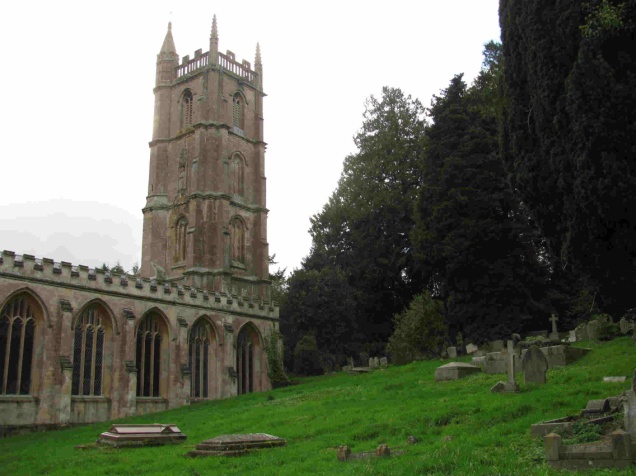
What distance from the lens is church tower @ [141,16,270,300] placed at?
41.1m

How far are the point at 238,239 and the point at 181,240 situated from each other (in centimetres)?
384

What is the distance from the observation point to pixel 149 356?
2953 centimetres

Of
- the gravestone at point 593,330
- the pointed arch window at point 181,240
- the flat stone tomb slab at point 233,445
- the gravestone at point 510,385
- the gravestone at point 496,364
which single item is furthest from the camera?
the pointed arch window at point 181,240

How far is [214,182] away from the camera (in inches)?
1667

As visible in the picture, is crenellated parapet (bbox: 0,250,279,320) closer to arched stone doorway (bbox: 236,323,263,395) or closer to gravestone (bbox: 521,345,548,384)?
arched stone doorway (bbox: 236,323,263,395)

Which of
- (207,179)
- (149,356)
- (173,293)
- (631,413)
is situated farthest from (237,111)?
(631,413)

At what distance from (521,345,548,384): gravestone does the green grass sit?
367mm

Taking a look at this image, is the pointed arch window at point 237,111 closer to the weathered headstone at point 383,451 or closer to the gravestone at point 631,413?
the weathered headstone at point 383,451

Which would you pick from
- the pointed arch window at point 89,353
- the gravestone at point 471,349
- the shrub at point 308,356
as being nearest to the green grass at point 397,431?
the gravestone at point 471,349

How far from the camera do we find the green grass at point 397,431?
890cm

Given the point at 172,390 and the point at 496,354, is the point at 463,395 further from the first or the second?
the point at 172,390

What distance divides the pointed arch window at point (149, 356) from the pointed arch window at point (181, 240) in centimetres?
1277

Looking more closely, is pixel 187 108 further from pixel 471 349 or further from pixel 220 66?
pixel 471 349

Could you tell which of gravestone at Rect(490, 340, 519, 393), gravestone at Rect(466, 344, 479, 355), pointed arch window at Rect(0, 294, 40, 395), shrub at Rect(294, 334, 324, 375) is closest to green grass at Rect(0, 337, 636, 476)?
gravestone at Rect(490, 340, 519, 393)
